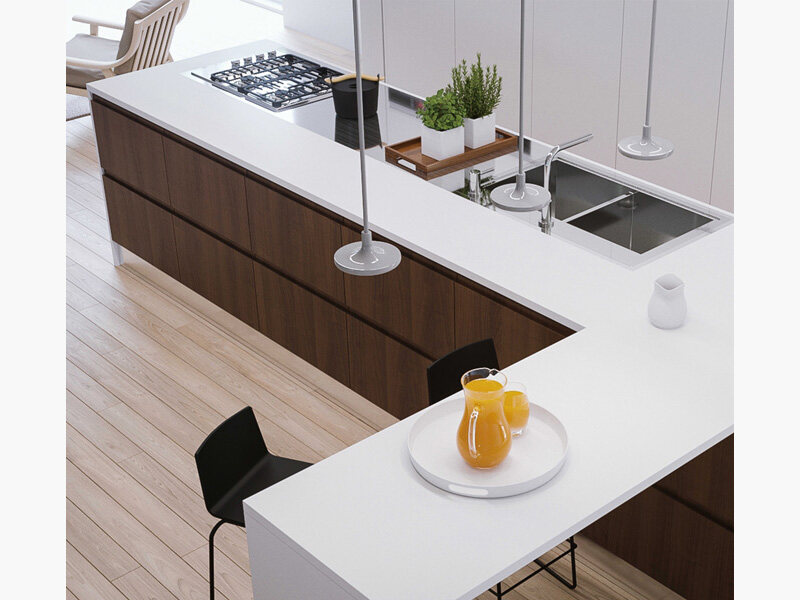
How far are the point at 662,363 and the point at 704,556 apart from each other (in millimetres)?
605

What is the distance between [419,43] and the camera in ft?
20.8

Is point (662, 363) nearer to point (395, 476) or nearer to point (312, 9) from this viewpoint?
point (395, 476)

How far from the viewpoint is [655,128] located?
200 inches

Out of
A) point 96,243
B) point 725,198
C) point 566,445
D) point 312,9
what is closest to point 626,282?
point 566,445

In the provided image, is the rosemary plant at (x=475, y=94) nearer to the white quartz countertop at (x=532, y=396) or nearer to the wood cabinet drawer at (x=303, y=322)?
the white quartz countertop at (x=532, y=396)

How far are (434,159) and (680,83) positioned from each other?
6.19 feet

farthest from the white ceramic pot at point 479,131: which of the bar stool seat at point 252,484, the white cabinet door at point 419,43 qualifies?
the white cabinet door at point 419,43

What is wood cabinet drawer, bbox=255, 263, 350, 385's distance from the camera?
12.0ft

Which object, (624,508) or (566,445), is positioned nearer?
(566,445)

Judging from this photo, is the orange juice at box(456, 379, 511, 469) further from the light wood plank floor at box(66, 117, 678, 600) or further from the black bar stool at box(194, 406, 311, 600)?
the light wood plank floor at box(66, 117, 678, 600)

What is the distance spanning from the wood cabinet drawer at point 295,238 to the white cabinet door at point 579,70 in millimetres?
2318

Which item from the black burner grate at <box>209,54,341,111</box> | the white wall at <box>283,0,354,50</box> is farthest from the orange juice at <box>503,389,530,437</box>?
the white wall at <box>283,0,354,50</box>

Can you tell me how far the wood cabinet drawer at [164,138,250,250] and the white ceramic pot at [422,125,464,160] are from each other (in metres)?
0.76

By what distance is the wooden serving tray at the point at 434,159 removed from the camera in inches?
140
